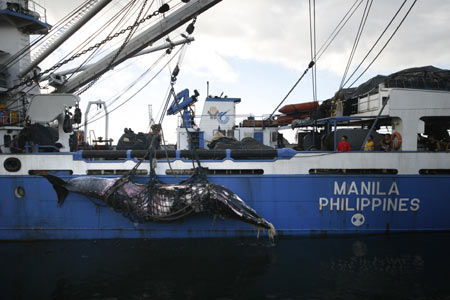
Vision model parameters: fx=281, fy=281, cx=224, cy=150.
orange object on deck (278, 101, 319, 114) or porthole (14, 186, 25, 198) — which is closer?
porthole (14, 186, 25, 198)

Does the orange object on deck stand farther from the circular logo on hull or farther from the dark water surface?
the dark water surface

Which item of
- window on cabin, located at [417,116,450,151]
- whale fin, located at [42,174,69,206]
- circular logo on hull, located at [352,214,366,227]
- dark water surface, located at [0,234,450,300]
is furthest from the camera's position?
window on cabin, located at [417,116,450,151]

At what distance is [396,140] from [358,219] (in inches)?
122

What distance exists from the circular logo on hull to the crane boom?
30.4 ft

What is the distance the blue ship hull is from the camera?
9484mm

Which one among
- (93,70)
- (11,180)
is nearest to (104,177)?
(11,180)

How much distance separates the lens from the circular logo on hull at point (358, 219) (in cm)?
959

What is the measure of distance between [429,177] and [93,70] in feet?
46.6

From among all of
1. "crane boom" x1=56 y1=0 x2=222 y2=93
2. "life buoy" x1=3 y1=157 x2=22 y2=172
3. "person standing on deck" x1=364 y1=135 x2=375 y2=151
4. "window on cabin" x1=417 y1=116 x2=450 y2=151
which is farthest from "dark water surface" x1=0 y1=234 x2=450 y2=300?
"crane boom" x1=56 y1=0 x2=222 y2=93

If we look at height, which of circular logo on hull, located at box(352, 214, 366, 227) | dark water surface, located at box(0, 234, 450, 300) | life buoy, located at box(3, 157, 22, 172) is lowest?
dark water surface, located at box(0, 234, 450, 300)

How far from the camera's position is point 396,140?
9.91 m

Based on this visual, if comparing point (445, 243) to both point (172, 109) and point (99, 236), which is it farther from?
point (172, 109)

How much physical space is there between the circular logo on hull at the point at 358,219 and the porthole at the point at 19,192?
1138cm

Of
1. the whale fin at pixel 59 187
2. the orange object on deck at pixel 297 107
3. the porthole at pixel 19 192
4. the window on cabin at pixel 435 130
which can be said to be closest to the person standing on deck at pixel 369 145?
the window on cabin at pixel 435 130
